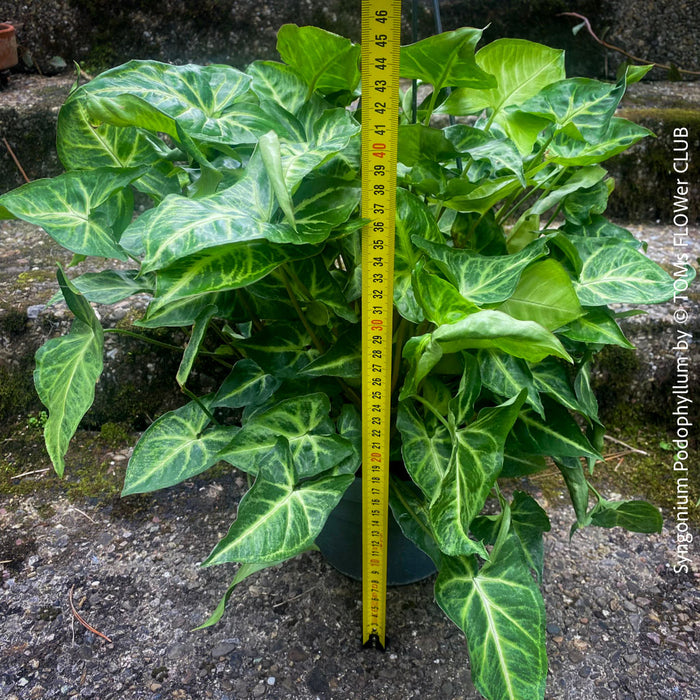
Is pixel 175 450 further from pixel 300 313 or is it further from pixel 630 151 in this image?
pixel 630 151

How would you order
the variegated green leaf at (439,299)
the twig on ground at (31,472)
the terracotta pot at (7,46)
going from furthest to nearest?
the terracotta pot at (7,46)
the twig on ground at (31,472)
the variegated green leaf at (439,299)

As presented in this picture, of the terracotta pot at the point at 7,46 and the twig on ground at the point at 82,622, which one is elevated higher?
the terracotta pot at the point at 7,46

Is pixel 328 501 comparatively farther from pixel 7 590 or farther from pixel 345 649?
pixel 7 590

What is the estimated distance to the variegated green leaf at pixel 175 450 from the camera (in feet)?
2.76

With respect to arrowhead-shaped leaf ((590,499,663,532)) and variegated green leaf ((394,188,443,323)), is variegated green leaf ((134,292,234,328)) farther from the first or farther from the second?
arrowhead-shaped leaf ((590,499,663,532))

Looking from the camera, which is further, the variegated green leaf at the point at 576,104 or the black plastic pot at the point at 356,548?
the black plastic pot at the point at 356,548

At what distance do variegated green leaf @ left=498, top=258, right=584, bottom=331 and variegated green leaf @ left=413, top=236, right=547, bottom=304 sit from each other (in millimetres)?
28

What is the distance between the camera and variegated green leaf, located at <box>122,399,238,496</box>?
0.84m

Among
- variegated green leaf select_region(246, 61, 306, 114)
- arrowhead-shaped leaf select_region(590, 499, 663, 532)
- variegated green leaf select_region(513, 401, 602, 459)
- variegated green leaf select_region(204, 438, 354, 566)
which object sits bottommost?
arrowhead-shaped leaf select_region(590, 499, 663, 532)

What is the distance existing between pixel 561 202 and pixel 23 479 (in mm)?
1099

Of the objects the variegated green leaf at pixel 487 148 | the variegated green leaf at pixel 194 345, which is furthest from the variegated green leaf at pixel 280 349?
the variegated green leaf at pixel 487 148

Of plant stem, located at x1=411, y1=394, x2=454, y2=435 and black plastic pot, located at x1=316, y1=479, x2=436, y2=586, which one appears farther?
black plastic pot, located at x1=316, y1=479, x2=436, y2=586

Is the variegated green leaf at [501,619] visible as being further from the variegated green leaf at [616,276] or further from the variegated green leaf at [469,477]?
→ the variegated green leaf at [616,276]

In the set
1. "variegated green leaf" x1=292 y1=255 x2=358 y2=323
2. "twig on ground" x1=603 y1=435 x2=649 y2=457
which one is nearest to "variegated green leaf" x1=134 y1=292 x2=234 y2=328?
"variegated green leaf" x1=292 y1=255 x2=358 y2=323
